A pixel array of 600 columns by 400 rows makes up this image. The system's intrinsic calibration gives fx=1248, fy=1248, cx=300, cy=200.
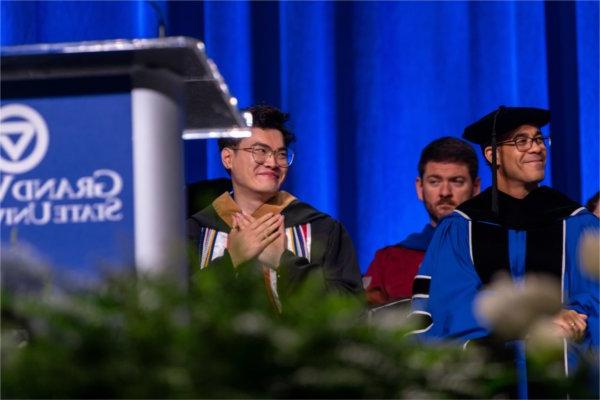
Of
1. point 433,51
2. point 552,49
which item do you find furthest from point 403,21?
point 552,49

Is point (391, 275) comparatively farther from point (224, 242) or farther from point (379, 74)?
point (379, 74)

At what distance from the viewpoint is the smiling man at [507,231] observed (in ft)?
13.8

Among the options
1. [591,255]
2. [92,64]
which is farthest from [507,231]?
[591,255]

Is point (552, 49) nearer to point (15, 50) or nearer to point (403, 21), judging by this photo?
point (403, 21)

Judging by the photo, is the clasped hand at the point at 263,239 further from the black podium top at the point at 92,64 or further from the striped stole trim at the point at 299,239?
the black podium top at the point at 92,64

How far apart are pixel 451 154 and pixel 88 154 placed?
10.9 ft

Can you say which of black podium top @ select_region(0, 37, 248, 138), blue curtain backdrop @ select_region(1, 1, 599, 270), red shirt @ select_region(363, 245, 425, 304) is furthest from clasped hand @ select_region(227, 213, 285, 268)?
black podium top @ select_region(0, 37, 248, 138)

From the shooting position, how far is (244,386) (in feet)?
3.45

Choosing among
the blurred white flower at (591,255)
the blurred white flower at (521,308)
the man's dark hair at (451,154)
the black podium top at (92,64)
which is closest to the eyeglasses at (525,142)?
the man's dark hair at (451,154)

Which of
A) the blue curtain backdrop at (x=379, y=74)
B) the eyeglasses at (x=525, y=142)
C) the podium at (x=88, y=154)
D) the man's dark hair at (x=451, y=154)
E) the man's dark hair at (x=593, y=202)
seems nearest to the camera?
the podium at (x=88, y=154)

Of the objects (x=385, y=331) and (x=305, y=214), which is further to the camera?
(x=305, y=214)

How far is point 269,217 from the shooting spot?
13.1 ft

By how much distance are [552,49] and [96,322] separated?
460 centimetres

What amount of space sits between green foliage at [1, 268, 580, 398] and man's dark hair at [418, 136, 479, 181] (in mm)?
3677
